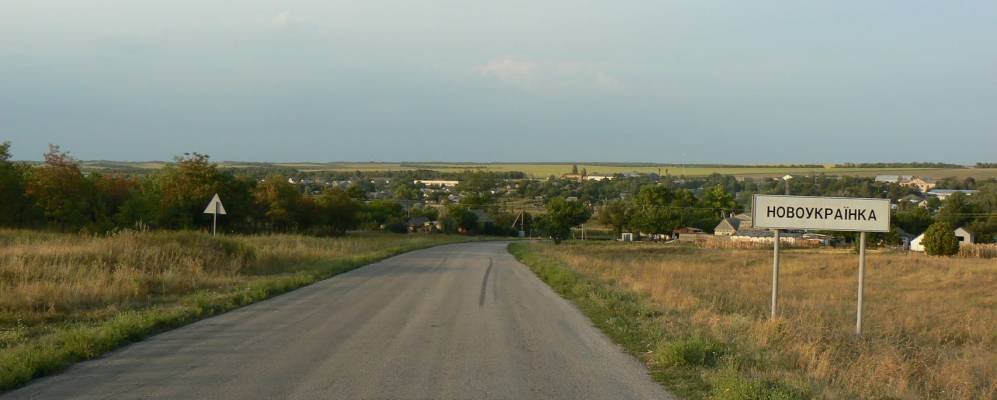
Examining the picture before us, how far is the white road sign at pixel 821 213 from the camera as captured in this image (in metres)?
12.6

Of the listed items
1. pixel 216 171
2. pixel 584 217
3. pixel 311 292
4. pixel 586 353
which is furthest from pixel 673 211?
pixel 586 353

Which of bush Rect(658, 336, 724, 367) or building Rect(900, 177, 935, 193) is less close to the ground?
bush Rect(658, 336, 724, 367)

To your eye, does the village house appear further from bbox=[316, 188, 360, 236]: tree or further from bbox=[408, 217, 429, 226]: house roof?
bbox=[316, 188, 360, 236]: tree

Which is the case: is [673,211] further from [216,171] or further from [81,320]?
[81,320]

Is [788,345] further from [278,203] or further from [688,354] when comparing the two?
[278,203]

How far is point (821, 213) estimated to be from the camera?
1267cm

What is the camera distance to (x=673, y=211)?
4365 inches

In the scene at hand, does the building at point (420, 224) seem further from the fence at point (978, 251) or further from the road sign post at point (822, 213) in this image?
the road sign post at point (822, 213)

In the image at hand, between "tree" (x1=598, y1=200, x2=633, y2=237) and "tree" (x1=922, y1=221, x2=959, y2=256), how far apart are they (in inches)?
1963

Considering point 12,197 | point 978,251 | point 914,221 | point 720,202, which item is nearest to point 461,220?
point 720,202

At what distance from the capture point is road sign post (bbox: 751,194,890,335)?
12547mm

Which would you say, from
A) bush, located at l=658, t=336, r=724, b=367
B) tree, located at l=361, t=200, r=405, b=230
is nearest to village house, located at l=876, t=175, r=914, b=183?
tree, located at l=361, t=200, r=405, b=230

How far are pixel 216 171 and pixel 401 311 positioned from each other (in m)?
39.5

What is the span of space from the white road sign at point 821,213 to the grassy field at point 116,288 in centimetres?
931
